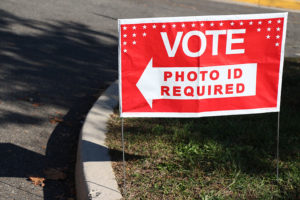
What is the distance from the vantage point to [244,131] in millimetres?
4965

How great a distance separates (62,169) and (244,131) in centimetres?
200

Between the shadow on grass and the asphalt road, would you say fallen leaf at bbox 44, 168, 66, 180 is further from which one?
the shadow on grass

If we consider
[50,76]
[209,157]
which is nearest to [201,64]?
[209,157]

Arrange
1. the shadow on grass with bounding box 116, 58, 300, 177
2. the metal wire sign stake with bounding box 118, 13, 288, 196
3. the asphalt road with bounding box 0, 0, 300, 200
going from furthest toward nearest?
the asphalt road with bounding box 0, 0, 300, 200, the shadow on grass with bounding box 116, 58, 300, 177, the metal wire sign stake with bounding box 118, 13, 288, 196

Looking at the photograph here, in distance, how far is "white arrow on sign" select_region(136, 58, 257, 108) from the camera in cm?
386

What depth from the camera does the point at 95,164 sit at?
4.23m

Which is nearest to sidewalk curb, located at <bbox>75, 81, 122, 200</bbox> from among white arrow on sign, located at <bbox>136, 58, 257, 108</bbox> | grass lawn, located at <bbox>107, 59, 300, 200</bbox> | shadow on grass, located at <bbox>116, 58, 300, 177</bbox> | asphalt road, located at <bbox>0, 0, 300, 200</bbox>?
grass lawn, located at <bbox>107, 59, 300, 200</bbox>

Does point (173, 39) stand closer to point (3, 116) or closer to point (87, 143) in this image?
point (87, 143)

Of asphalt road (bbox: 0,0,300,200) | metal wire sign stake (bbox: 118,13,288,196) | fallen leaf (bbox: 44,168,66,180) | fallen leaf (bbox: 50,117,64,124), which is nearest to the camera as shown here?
metal wire sign stake (bbox: 118,13,288,196)

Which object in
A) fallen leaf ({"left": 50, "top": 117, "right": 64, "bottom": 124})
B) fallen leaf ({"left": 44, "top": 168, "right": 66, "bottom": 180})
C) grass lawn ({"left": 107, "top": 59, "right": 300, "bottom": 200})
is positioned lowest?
fallen leaf ({"left": 44, "top": 168, "right": 66, "bottom": 180})

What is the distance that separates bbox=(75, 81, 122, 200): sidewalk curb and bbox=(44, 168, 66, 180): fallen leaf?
187 mm

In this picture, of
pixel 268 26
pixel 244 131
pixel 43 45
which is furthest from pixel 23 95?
pixel 268 26

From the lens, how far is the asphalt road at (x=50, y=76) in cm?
463

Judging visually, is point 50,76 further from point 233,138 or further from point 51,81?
point 233,138
